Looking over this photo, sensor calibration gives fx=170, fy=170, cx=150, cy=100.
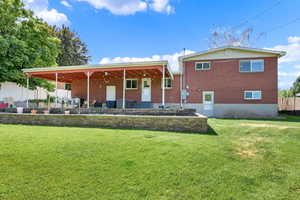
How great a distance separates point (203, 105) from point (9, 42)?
16.3 m

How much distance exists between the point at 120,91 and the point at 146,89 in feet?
7.69

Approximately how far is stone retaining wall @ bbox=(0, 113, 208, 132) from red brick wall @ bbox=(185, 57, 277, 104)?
7499mm

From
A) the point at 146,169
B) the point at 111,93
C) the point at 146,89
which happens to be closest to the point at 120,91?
the point at 111,93

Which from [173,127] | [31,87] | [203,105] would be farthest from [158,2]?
[31,87]

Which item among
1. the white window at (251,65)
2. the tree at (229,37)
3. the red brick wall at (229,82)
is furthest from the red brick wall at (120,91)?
the tree at (229,37)

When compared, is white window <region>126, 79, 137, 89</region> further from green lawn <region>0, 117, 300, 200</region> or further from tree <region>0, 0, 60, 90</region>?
green lawn <region>0, 117, 300, 200</region>

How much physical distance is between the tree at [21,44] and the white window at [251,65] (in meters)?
17.2

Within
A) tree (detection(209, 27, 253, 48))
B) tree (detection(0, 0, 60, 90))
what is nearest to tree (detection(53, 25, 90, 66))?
tree (detection(0, 0, 60, 90))

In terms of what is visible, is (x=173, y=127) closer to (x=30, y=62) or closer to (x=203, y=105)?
(x=203, y=105)

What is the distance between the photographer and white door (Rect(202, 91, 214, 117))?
13.5 meters

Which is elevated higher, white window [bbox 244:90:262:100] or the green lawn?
white window [bbox 244:90:262:100]

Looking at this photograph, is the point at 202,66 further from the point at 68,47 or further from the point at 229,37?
the point at 68,47

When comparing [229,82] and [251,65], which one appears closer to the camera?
[251,65]

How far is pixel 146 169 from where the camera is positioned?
3.20 m
